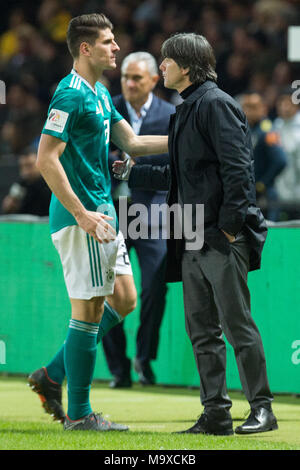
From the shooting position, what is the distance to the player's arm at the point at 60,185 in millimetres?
4949

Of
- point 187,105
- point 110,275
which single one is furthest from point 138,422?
point 187,105

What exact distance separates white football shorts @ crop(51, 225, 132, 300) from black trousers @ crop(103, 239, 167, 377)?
2351 millimetres

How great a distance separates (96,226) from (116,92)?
8110mm

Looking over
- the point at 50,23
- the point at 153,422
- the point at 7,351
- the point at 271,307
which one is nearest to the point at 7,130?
the point at 50,23

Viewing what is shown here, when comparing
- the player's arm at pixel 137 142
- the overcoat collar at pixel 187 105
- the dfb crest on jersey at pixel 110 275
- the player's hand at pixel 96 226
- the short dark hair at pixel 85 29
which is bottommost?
the dfb crest on jersey at pixel 110 275

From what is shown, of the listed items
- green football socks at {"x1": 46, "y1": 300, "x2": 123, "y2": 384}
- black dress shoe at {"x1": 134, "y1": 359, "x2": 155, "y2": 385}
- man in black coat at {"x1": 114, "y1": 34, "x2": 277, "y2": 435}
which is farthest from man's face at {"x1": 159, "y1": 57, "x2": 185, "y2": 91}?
black dress shoe at {"x1": 134, "y1": 359, "x2": 155, "y2": 385}

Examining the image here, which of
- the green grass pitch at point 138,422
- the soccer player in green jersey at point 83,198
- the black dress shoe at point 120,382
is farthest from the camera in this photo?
the black dress shoe at point 120,382

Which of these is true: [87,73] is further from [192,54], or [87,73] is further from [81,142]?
[192,54]

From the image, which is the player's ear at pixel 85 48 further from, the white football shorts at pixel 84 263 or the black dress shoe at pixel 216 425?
the black dress shoe at pixel 216 425

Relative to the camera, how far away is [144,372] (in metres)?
7.56

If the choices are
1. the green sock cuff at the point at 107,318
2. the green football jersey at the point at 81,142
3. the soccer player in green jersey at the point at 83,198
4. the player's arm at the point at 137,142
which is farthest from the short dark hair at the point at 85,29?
the green sock cuff at the point at 107,318

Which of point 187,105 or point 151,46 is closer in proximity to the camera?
point 187,105

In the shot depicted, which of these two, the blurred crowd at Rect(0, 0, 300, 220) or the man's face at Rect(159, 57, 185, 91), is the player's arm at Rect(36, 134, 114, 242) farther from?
the blurred crowd at Rect(0, 0, 300, 220)

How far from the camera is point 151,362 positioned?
7.71m
